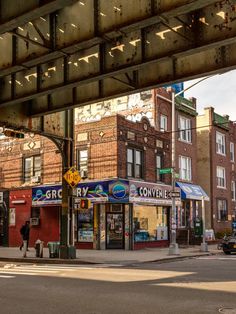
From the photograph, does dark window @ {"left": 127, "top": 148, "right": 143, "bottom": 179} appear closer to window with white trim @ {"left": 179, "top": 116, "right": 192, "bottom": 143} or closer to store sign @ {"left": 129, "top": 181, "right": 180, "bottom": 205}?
store sign @ {"left": 129, "top": 181, "right": 180, "bottom": 205}

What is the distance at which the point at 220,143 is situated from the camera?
145 ft

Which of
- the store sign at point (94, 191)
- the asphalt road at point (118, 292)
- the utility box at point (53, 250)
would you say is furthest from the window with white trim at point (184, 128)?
the asphalt road at point (118, 292)

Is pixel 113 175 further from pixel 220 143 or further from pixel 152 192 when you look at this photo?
pixel 220 143

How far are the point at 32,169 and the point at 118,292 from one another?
2255 cm

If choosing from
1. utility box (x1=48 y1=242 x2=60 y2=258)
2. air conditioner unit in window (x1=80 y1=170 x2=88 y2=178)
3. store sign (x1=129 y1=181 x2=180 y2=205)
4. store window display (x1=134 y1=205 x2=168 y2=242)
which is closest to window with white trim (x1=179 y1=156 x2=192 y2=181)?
store sign (x1=129 y1=181 x2=180 y2=205)

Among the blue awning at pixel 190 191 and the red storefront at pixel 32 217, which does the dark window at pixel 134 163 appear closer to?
the blue awning at pixel 190 191

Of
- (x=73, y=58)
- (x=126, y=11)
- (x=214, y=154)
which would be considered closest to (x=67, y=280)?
(x=73, y=58)

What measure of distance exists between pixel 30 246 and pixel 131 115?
11140 mm

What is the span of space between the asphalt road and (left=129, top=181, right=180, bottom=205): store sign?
496 inches

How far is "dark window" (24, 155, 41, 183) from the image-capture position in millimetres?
33219

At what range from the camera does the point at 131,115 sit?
3509cm

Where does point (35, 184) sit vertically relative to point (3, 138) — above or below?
below

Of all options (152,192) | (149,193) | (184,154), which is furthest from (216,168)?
(149,193)

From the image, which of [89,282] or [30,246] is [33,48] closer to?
[89,282]
